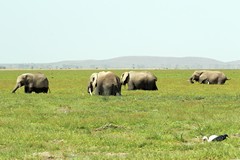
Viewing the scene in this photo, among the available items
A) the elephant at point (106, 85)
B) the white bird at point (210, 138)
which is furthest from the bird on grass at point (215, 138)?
the elephant at point (106, 85)

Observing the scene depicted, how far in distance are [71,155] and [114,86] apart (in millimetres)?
19745

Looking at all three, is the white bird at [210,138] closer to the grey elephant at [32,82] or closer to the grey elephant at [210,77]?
the grey elephant at [32,82]

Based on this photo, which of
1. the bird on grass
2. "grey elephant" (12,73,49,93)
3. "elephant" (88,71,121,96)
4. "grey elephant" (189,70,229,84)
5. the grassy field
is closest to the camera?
the grassy field

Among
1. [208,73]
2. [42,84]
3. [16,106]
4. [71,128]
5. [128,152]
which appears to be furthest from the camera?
[208,73]

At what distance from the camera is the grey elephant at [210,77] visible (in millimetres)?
53844

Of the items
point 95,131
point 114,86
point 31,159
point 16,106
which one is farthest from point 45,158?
point 114,86

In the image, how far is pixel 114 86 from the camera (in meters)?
31.7

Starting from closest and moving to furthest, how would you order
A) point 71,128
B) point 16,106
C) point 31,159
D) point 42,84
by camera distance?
point 31,159, point 71,128, point 16,106, point 42,84

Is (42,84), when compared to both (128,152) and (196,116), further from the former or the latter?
(128,152)

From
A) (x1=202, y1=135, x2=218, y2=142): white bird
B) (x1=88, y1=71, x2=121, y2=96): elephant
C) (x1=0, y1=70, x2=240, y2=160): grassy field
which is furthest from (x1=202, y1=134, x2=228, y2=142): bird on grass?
(x1=88, y1=71, x2=121, y2=96): elephant

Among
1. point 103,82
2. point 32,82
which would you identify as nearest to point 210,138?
point 103,82

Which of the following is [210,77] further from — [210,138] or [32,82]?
[210,138]

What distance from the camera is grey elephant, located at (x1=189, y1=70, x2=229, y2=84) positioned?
53844 millimetres

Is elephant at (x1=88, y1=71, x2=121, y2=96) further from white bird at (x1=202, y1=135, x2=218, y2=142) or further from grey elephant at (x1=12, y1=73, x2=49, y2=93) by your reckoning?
white bird at (x1=202, y1=135, x2=218, y2=142)
